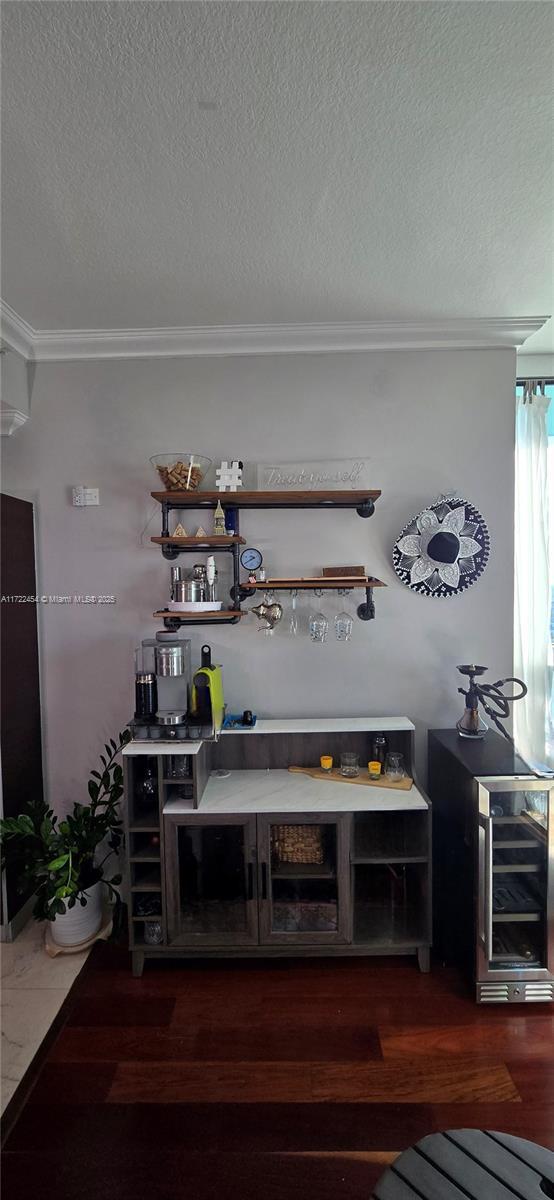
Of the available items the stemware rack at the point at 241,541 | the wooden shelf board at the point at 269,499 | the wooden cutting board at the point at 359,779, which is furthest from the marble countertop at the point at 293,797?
the wooden shelf board at the point at 269,499

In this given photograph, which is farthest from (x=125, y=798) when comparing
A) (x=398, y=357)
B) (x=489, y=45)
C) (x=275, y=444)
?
(x=489, y=45)

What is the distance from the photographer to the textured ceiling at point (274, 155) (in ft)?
3.52

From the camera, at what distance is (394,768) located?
2.22m

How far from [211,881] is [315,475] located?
1862 millimetres

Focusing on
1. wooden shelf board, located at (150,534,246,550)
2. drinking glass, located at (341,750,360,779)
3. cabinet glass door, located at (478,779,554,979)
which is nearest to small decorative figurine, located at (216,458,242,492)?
wooden shelf board, located at (150,534,246,550)

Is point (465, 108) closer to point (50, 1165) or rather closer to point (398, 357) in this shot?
point (398, 357)

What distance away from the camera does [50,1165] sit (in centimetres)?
140

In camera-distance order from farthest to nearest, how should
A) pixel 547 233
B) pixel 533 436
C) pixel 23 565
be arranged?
pixel 533 436
pixel 23 565
pixel 547 233

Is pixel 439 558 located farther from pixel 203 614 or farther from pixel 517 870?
pixel 517 870

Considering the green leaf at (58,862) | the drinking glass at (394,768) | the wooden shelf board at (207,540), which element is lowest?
the green leaf at (58,862)

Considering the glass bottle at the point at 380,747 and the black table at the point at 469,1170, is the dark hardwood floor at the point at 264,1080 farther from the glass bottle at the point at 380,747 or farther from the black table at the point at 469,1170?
the glass bottle at the point at 380,747

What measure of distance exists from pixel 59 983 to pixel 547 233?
11.1ft

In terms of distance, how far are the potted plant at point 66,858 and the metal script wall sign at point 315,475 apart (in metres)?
1.34

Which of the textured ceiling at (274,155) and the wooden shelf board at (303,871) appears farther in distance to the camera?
the wooden shelf board at (303,871)
